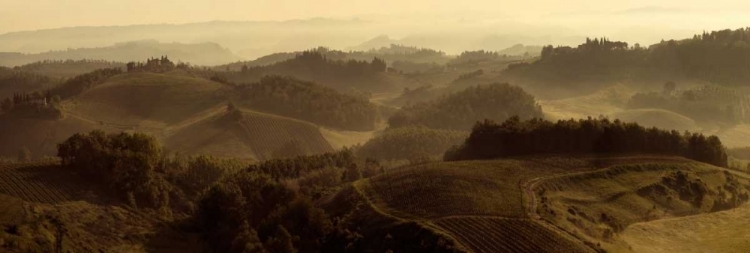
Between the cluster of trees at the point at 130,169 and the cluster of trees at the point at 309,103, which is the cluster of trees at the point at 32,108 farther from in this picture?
the cluster of trees at the point at 130,169

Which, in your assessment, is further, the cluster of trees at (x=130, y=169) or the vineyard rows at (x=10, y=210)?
the cluster of trees at (x=130, y=169)

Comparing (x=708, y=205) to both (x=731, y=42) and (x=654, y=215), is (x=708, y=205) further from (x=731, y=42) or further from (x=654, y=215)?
(x=731, y=42)

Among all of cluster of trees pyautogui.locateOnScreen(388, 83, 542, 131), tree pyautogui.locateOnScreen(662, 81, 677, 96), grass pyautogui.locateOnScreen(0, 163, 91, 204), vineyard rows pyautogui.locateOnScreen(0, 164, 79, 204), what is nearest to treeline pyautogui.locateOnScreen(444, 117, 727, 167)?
grass pyautogui.locateOnScreen(0, 163, 91, 204)

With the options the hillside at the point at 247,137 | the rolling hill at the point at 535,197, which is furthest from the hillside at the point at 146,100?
the rolling hill at the point at 535,197

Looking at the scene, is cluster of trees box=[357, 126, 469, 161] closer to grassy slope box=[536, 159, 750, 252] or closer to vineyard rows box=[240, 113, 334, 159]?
vineyard rows box=[240, 113, 334, 159]

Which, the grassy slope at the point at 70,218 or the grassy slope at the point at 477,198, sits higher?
the grassy slope at the point at 477,198
